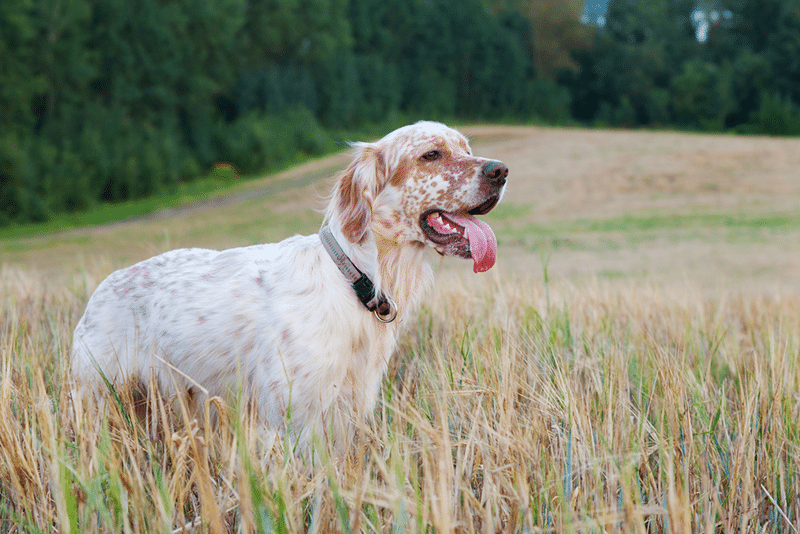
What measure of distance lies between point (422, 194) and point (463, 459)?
108cm

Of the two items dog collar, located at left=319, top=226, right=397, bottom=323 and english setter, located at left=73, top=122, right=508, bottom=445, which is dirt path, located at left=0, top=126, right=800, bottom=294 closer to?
english setter, located at left=73, top=122, right=508, bottom=445

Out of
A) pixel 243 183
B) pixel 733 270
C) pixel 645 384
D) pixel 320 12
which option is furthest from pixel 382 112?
pixel 645 384

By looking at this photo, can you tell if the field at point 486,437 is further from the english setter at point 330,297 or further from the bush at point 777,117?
the bush at point 777,117

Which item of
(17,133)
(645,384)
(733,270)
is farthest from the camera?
(17,133)

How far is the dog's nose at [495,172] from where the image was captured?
2484 millimetres

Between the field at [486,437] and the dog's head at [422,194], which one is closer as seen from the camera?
the field at [486,437]

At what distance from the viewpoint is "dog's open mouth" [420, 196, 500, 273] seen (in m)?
2.47

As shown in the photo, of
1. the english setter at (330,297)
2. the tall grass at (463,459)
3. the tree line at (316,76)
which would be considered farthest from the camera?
the tree line at (316,76)

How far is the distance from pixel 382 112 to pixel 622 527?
102ft

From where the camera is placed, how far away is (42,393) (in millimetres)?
2061

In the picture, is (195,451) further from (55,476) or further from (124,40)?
(124,40)

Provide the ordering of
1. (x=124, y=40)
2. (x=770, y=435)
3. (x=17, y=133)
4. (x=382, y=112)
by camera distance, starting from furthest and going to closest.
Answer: (x=382, y=112)
(x=124, y=40)
(x=17, y=133)
(x=770, y=435)

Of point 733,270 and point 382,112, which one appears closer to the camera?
point 733,270

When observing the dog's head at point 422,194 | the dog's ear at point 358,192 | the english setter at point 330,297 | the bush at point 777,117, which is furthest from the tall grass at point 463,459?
the bush at point 777,117
